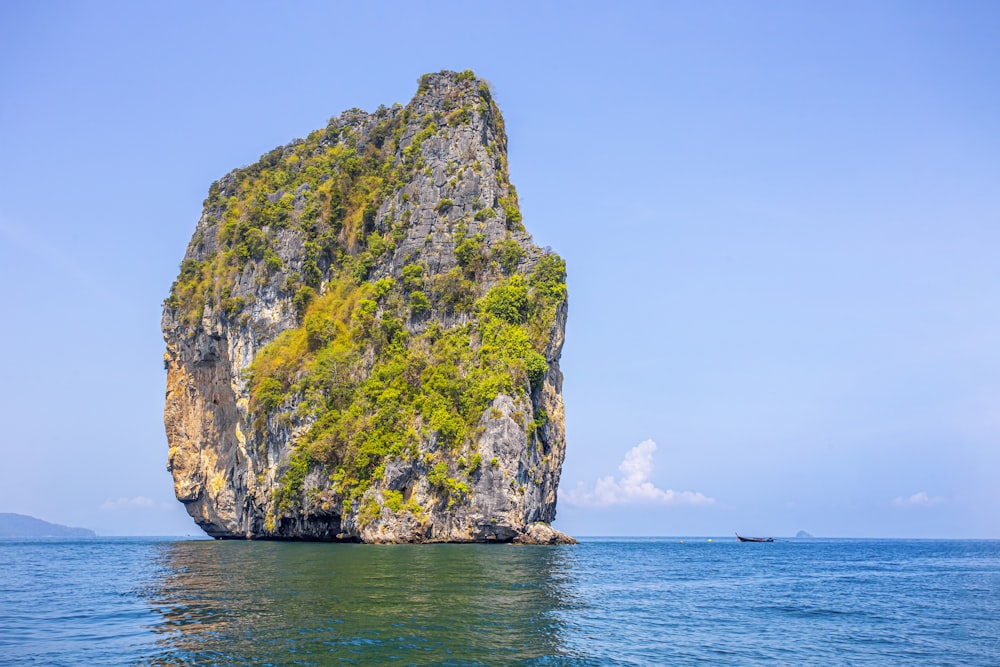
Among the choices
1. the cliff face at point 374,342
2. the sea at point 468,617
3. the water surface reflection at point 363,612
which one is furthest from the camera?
the cliff face at point 374,342

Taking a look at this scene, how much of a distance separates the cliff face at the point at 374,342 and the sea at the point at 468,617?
1913 centimetres

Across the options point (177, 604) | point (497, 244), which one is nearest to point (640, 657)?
point (177, 604)

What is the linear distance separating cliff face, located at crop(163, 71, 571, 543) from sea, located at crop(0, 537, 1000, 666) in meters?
19.1

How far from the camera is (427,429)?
58.6m

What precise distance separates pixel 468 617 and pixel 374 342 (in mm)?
48231

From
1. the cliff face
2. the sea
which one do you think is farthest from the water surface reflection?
the cliff face

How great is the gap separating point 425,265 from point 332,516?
25.6m

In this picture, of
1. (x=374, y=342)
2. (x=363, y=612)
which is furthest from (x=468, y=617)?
(x=374, y=342)

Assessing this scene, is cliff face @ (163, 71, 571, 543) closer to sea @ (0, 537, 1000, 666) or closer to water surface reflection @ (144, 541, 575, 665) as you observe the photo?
sea @ (0, 537, 1000, 666)

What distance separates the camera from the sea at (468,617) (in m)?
16.5

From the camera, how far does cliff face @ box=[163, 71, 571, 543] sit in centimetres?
5731

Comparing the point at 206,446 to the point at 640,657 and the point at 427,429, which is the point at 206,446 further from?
the point at 640,657

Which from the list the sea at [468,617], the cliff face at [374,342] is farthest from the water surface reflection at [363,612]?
the cliff face at [374,342]

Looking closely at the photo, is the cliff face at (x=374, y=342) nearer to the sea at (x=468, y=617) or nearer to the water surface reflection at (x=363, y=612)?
the sea at (x=468, y=617)
